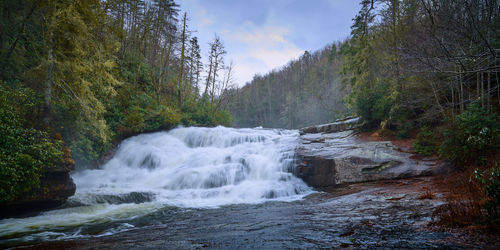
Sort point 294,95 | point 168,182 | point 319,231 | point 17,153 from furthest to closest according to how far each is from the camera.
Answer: point 294,95
point 168,182
point 17,153
point 319,231

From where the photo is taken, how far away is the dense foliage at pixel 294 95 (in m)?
46.3

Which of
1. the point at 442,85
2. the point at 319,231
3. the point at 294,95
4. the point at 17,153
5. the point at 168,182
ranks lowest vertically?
the point at 168,182

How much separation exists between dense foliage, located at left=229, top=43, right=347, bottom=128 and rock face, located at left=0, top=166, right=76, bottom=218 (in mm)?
36416

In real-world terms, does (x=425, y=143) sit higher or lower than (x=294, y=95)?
lower

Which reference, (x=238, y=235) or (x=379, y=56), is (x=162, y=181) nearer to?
(x=238, y=235)

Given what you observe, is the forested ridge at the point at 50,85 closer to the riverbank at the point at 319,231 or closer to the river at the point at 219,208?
the river at the point at 219,208

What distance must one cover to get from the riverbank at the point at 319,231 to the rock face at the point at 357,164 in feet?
7.54

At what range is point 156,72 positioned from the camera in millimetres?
23266

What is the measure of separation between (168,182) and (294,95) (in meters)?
47.4

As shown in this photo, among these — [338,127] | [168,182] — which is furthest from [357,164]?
[168,182]

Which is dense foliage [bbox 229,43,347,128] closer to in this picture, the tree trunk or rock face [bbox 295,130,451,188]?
rock face [bbox 295,130,451,188]

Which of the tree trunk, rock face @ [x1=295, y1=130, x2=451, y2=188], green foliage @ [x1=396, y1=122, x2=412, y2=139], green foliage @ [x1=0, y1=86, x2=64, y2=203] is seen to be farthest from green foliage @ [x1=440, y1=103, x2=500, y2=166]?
the tree trunk

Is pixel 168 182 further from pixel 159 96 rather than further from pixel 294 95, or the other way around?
pixel 294 95

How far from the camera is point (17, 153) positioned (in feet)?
19.1
